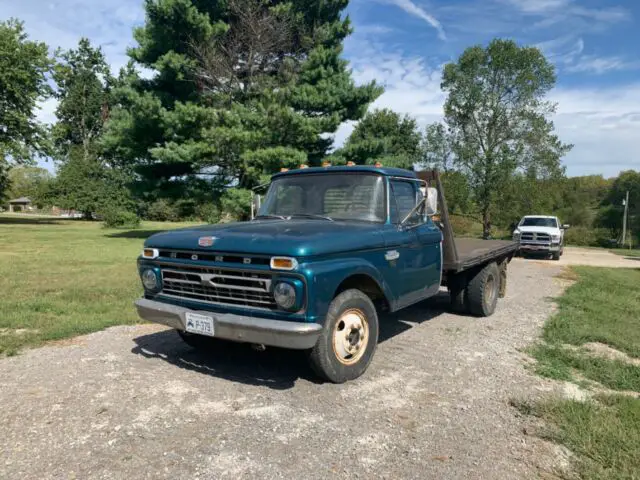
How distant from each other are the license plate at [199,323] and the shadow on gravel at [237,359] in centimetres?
64

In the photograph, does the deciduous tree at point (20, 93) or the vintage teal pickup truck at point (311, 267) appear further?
the deciduous tree at point (20, 93)

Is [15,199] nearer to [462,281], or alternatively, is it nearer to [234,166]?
[234,166]

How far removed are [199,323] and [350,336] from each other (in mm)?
1390

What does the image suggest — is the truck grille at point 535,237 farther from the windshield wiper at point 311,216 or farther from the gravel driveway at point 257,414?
the windshield wiper at point 311,216

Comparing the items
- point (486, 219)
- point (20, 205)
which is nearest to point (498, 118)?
point (486, 219)

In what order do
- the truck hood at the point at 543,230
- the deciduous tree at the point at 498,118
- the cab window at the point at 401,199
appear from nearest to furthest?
the cab window at the point at 401,199 < the truck hood at the point at 543,230 < the deciduous tree at the point at 498,118

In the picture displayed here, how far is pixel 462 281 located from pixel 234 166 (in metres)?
15.2

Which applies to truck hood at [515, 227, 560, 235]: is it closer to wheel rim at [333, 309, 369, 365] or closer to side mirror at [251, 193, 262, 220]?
side mirror at [251, 193, 262, 220]

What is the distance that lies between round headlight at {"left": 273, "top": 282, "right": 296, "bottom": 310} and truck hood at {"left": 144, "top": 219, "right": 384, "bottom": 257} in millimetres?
266

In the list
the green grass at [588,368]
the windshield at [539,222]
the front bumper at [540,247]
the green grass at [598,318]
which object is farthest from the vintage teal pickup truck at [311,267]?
the windshield at [539,222]

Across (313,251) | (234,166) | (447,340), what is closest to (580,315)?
(447,340)

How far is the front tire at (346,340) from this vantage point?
411 cm

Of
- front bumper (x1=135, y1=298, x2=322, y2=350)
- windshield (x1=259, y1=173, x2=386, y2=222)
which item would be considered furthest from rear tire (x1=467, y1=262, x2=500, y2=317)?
front bumper (x1=135, y1=298, x2=322, y2=350)

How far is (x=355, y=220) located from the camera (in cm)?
504
